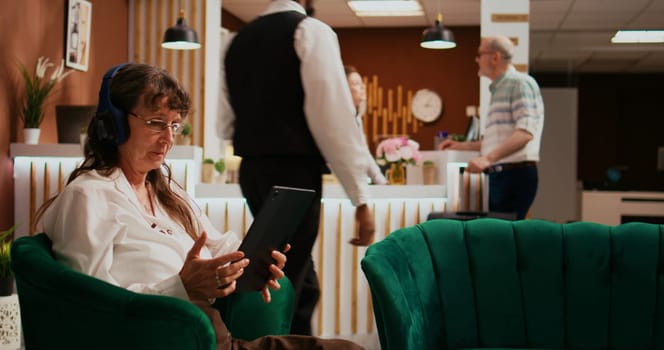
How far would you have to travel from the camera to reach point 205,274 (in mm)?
1723

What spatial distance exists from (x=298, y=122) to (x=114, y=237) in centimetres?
93

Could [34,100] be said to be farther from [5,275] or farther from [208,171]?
[5,275]

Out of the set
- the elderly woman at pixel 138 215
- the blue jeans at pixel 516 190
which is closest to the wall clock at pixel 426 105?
the blue jeans at pixel 516 190

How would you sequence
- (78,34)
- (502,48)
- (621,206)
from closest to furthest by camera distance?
(502,48)
(78,34)
(621,206)

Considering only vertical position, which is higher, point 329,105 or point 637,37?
point 637,37

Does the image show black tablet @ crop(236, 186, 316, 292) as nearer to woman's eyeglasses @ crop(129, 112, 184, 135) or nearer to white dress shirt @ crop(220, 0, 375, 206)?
woman's eyeglasses @ crop(129, 112, 184, 135)

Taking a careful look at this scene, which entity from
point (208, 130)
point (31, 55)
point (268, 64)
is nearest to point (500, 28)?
point (208, 130)

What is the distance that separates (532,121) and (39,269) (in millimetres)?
3087

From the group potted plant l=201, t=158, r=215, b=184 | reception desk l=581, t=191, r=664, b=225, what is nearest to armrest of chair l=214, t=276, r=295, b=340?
potted plant l=201, t=158, r=215, b=184

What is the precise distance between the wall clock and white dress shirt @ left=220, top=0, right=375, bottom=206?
7632 millimetres

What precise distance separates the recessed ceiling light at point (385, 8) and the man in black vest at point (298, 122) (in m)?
6.32

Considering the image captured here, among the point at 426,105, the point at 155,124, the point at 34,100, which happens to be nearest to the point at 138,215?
the point at 155,124

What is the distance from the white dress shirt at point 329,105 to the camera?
98.7 inches

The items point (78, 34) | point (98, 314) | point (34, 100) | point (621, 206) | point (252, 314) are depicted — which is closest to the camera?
point (98, 314)
